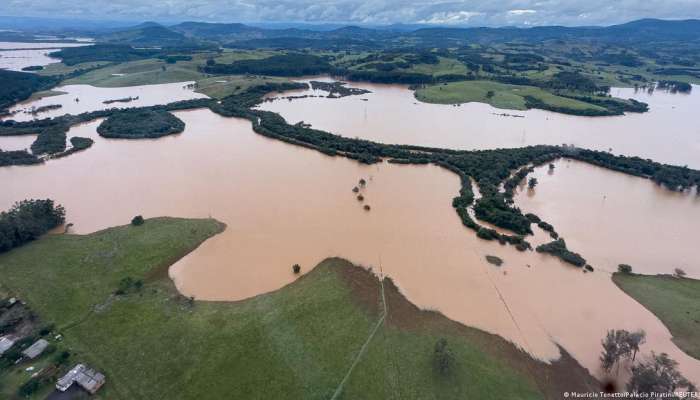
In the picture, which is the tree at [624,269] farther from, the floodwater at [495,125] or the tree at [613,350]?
the floodwater at [495,125]

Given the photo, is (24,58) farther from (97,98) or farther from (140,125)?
(140,125)

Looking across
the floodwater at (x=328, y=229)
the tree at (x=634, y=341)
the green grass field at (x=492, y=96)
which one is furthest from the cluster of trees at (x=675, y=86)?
the tree at (x=634, y=341)

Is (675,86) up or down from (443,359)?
up

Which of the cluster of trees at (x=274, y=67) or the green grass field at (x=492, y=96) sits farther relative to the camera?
the cluster of trees at (x=274, y=67)

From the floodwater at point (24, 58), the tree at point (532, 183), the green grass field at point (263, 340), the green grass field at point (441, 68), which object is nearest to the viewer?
the green grass field at point (263, 340)

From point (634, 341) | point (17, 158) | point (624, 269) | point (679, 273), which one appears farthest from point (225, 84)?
point (634, 341)

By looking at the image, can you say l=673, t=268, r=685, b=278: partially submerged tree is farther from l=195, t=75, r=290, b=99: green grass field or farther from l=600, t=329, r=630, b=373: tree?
l=195, t=75, r=290, b=99: green grass field

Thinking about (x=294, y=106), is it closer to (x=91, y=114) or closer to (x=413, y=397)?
(x=91, y=114)
